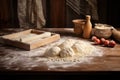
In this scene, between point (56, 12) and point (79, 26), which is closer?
point (79, 26)

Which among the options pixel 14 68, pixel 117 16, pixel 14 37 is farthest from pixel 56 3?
pixel 14 68

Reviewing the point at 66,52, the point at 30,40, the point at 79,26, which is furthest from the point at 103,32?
the point at 30,40

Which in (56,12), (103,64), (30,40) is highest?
(56,12)

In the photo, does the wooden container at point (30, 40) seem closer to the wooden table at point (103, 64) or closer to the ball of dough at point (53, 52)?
the wooden table at point (103, 64)

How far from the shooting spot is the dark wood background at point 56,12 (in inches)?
156

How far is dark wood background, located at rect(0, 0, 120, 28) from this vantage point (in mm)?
3969

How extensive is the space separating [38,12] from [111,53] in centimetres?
195

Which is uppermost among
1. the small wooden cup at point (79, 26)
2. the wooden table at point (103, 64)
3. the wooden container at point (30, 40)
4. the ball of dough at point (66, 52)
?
the small wooden cup at point (79, 26)

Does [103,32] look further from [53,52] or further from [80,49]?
[53,52]

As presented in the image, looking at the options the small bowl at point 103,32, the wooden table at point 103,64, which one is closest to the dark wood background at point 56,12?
the small bowl at point 103,32

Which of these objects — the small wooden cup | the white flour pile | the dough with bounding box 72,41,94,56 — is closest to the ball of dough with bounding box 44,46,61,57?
the white flour pile

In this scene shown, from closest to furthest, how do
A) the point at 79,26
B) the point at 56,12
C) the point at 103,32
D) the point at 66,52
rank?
1. the point at 66,52
2. the point at 103,32
3. the point at 79,26
4. the point at 56,12

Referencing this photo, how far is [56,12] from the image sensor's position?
158 inches
